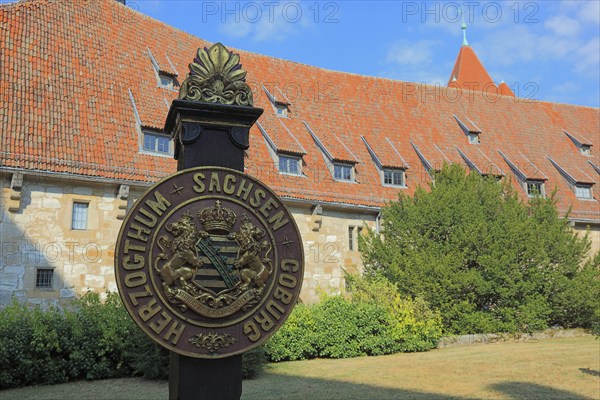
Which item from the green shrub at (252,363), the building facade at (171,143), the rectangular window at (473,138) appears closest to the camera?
the green shrub at (252,363)

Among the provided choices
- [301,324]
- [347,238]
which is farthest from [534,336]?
[301,324]

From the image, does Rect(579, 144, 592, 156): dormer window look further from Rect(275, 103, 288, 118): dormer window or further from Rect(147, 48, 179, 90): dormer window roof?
Rect(147, 48, 179, 90): dormer window roof

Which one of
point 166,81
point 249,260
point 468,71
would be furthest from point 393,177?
point 468,71

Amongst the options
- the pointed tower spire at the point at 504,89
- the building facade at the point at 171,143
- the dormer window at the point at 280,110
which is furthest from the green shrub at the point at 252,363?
the pointed tower spire at the point at 504,89

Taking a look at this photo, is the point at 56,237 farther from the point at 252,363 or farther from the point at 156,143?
the point at 252,363

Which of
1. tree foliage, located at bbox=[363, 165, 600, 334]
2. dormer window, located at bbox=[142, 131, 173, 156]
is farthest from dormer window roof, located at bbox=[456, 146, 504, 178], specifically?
dormer window, located at bbox=[142, 131, 173, 156]

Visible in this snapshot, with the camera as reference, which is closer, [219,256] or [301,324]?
[219,256]

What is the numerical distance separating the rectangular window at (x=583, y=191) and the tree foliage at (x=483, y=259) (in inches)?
215

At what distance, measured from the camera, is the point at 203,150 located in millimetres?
3873

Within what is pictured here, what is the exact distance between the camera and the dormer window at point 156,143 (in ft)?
51.3

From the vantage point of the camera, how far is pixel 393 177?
19.9 m

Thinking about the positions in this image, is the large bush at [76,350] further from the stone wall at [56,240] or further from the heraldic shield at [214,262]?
the heraldic shield at [214,262]

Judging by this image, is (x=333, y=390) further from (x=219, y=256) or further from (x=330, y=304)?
(x=219, y=256)

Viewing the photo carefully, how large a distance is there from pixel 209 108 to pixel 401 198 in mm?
14079
